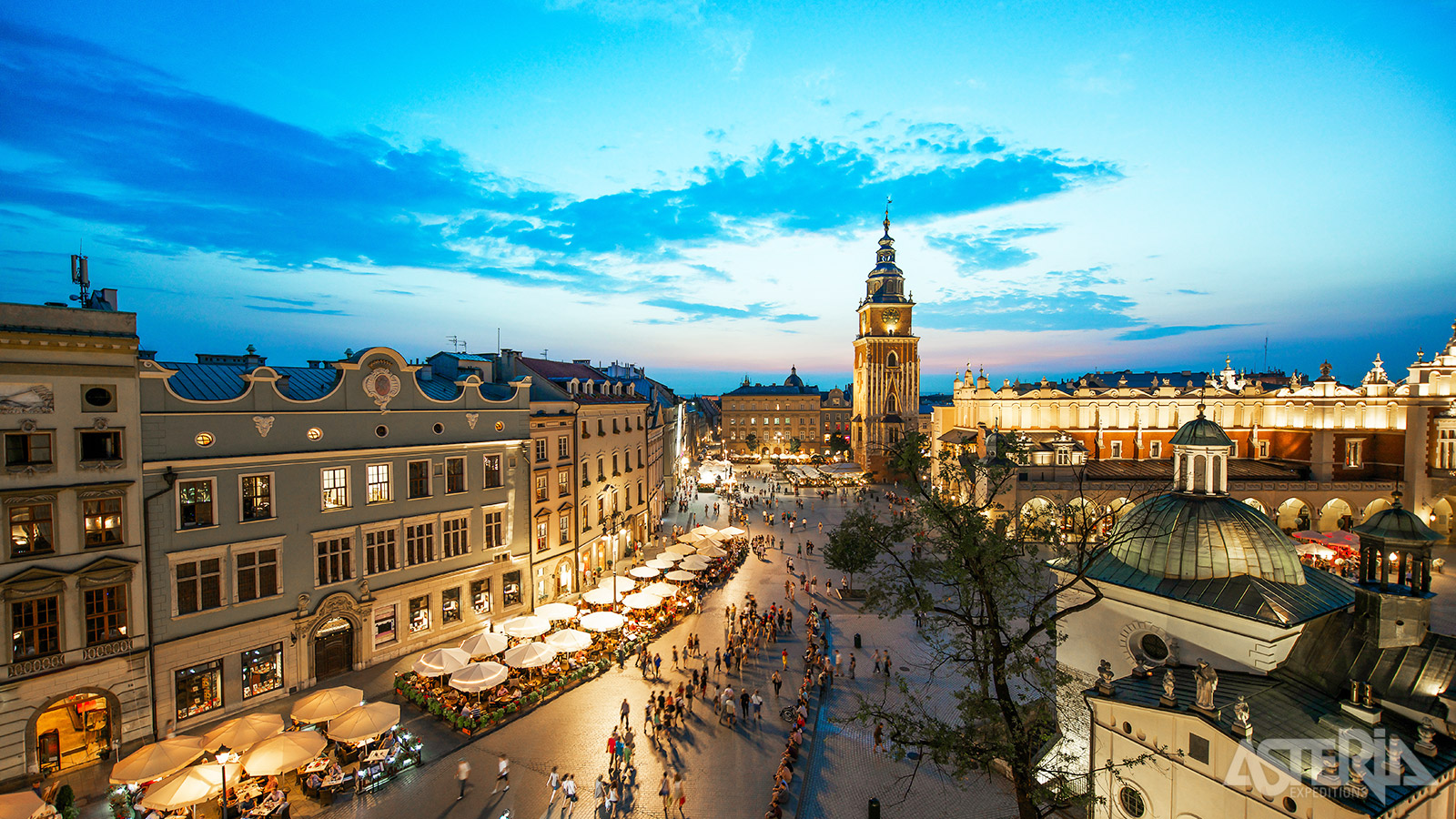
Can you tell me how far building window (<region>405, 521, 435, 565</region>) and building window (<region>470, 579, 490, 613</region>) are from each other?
8.94ft

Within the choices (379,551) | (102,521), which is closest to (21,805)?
(102,521)

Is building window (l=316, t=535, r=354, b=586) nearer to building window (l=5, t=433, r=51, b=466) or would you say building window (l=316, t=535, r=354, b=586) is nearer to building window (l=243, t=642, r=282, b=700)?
building window (l=243, t=642, r=282, b=700)

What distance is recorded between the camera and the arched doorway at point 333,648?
23750 mm

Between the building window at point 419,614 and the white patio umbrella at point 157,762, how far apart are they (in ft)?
32.0

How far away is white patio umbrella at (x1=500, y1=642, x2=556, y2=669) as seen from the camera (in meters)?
23.0

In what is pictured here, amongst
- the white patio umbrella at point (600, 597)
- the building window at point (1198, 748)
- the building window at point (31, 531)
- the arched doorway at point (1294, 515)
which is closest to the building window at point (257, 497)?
the building window at point (31, 531)

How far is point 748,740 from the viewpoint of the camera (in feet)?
68.8

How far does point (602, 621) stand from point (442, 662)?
7.17 m

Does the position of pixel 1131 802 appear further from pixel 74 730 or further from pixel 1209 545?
pixel 74 730

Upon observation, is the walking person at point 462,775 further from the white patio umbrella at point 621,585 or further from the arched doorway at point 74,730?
the white patio umbrella at point 621,585

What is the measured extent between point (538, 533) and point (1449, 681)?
31.2 m

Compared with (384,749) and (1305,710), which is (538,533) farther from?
(1305,710)

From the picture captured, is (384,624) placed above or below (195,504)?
below

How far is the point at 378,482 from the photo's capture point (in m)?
25.5
